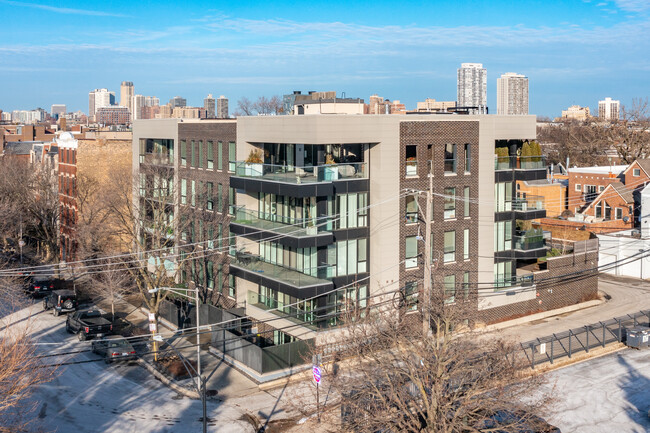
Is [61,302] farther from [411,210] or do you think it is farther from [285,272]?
Result: [411,210]

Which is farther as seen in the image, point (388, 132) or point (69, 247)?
point (69, 247)

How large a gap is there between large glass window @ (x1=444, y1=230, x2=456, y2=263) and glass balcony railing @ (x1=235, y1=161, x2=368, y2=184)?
5941mm

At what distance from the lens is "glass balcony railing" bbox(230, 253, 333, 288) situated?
33.4 m

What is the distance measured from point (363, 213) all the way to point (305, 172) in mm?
3648

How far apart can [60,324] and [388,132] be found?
23.6 metres

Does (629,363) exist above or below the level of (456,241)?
below

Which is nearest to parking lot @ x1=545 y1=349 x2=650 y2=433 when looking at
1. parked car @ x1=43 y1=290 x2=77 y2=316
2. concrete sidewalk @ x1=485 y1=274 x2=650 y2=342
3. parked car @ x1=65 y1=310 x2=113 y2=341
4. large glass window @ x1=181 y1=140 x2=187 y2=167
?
concrete sidewalk @ x1=485 y1=274 x2=650 y2=342

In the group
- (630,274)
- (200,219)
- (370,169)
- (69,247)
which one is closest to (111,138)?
(69,247)

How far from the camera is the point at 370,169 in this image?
117 ft

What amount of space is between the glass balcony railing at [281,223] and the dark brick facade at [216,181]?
10.8ft

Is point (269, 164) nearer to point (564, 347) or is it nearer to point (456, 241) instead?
point (456, 241)

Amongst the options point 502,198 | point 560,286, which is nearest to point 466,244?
point 502,198

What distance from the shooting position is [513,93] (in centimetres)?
11738

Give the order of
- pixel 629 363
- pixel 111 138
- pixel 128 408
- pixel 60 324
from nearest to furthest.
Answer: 1. pixel 128 408
2. pixel 629 363
3. pixel 60 324
4. pixel 111 138
